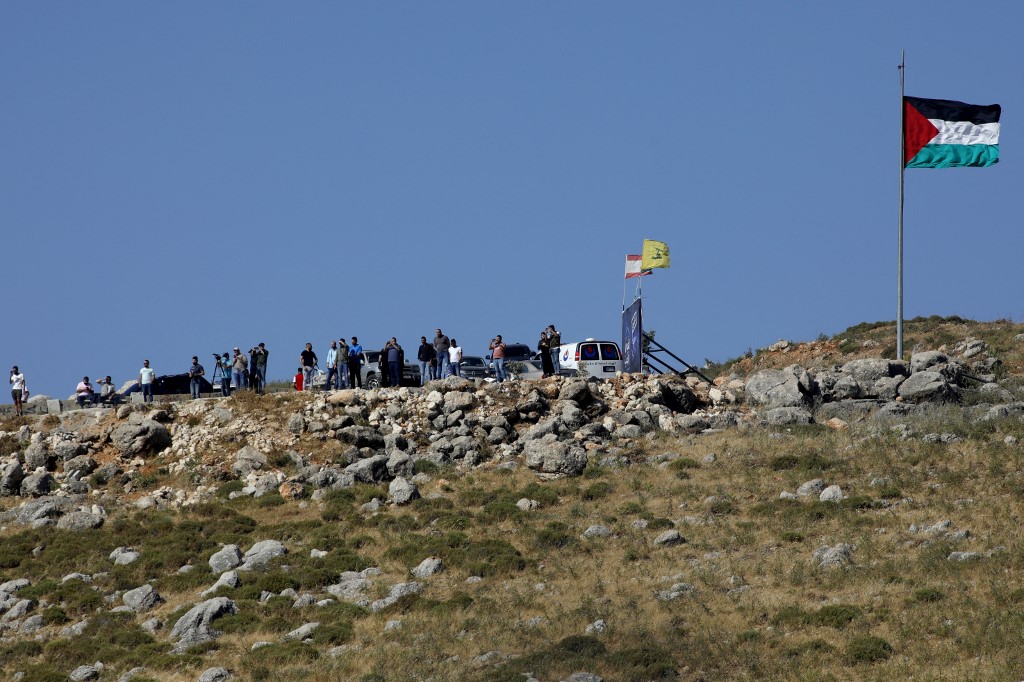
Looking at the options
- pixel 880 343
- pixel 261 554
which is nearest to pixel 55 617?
pixel 261 554

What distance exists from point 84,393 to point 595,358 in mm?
18423

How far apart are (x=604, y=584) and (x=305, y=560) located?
7549 millimetres

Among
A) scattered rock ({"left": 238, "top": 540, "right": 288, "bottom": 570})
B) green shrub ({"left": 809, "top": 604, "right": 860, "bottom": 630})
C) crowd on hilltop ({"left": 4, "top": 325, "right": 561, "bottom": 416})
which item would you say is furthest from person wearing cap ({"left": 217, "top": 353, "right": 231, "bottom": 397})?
green shrub ({"left": 809, "top": 604, "right": 860, "bottom": 630})

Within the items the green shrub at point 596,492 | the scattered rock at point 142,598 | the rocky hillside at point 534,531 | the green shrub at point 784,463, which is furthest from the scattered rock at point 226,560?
the green shrub at point 784,463

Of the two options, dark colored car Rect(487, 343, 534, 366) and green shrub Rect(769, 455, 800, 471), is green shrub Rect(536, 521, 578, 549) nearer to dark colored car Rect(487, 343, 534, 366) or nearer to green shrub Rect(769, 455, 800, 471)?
green shrub Rect(769, 455, 800, 471)

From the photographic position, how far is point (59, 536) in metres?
32.5

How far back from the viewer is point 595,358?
154ft

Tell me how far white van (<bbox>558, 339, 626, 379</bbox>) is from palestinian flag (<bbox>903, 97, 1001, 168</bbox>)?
40.3 ft

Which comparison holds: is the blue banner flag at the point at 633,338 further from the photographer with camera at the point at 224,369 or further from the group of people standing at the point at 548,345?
the photographer with camera at the point at 224,369

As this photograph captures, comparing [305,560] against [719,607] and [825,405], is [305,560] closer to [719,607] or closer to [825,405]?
[719,607]

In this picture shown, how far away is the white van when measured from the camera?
1827 inches

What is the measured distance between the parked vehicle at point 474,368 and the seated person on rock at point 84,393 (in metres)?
13.5

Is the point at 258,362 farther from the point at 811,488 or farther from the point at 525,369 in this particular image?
the point at 811,488

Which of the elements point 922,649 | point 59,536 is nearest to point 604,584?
point 922,649
